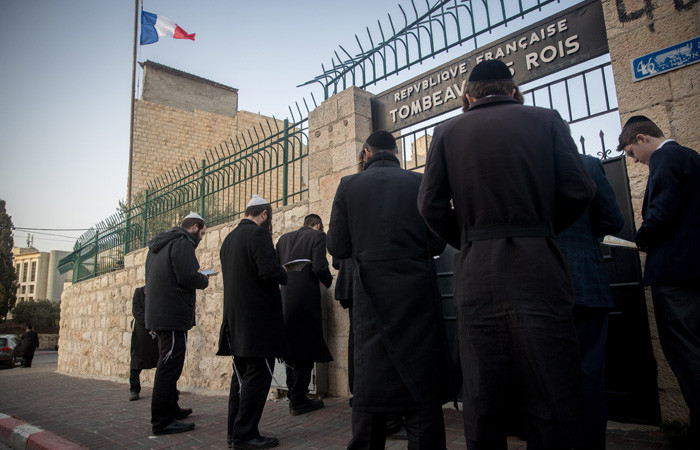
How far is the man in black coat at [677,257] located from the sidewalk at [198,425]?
0.60m

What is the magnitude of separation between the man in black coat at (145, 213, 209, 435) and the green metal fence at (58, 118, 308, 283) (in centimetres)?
183

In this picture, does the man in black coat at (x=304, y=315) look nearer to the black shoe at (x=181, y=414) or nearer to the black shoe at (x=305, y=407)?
the black shoe at (x=305, y=407)

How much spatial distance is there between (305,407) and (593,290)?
2914 millimetres

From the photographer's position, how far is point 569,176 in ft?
5.68

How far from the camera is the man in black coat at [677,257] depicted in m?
2.26

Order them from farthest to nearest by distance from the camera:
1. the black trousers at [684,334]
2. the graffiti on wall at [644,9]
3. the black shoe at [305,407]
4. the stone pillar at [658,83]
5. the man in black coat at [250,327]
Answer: the black shoe at [305,407]
the man in black coat at [250,327]
the graffiti on wall at [644,9]
the stone pillar at [658,83]
the black trousers at [684,334]

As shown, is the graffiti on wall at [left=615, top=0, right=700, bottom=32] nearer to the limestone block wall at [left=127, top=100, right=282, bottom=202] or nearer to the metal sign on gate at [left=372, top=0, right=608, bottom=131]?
the metal sign on gate at [left=372, top=0, right=608, bottom=131]

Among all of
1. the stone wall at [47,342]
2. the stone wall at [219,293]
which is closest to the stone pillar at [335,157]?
the stone wall at [219,293]

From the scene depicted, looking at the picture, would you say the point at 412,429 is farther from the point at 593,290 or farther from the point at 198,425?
the point at 198,425

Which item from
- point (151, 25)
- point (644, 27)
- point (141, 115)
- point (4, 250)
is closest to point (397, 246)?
point (644, 27)

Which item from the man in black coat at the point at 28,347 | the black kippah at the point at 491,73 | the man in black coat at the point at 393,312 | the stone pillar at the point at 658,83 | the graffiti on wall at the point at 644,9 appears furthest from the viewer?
the man in black coat at the point at 28,347

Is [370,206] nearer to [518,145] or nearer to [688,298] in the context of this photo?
[518,145]

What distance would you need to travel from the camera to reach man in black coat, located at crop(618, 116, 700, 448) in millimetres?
2260

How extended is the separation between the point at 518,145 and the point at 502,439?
42.6 inches
